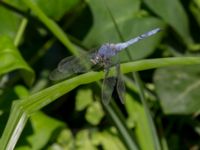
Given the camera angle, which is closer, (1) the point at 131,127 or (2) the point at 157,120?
(1) the point at 131,127

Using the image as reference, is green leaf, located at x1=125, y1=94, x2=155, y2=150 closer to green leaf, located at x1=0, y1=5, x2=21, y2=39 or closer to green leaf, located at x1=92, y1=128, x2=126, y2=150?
green leaf, located at x1=92, y1=128, x2=126, y2=150

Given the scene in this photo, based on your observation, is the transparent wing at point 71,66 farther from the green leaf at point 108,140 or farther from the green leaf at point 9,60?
the green leaf at point 108,140

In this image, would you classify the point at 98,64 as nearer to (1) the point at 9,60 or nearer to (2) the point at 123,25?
(1) the point at 9,60

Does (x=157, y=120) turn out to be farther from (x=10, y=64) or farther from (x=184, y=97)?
(x=10, y=64)

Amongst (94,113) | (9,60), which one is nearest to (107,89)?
(9,60)

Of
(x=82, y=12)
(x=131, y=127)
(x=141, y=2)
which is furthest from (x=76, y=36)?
(x=131, y=127)

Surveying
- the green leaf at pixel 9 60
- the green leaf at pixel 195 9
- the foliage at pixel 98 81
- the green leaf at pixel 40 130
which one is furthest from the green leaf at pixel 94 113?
the green leaf at pixel 195 9
